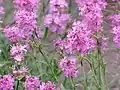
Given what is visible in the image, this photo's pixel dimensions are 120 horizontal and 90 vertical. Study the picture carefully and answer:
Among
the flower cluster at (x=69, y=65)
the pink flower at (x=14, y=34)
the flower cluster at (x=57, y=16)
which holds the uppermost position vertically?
the flower cluster at (x=57, y=16)

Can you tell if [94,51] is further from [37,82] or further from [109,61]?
[109,61]

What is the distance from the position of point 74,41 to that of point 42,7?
7.27 ft

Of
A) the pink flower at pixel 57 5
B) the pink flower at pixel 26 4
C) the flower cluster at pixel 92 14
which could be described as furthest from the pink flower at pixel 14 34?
the flower cluster at pixel 92 14

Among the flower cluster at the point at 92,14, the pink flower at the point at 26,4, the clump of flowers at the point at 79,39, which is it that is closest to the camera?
the clump of flowers at the point at 79,39

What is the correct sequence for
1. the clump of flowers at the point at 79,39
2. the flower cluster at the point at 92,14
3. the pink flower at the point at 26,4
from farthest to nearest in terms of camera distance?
the pink flower at the point at 26,4, the flower cluster at the point at 92,14, the clump of flowers at the point at 79,39

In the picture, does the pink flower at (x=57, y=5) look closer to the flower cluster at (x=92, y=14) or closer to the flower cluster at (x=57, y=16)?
the flower cluster at (x=57, y=16)

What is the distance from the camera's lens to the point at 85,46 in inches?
84.0

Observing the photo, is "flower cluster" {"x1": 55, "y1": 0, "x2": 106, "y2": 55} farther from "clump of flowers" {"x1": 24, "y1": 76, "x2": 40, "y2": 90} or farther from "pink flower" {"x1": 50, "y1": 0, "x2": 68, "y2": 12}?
"clump of flowers" {"x1": 24, "y1": 76, "x2": 40, "y2": 90}

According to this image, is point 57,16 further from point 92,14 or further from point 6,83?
point 6,83

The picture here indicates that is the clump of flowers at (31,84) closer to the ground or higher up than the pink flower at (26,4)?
closer to the ground

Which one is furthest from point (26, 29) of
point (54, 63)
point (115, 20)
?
point (54, 63)

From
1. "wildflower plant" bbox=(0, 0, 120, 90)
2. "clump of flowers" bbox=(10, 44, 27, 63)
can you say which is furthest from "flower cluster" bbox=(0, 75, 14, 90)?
"clump of flowers" bbox=(10, 44, 27, 63)

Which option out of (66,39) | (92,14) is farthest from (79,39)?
(66,39)

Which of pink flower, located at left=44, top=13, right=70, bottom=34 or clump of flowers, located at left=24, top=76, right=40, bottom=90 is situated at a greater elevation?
pink flower, located at left=44, top=13, right=70, bottom=34
